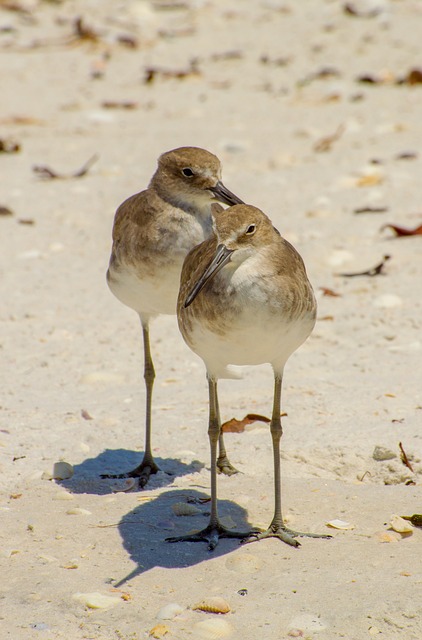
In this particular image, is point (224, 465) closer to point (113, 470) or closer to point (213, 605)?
point (113, 470)

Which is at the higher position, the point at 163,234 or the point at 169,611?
the point at 163,234

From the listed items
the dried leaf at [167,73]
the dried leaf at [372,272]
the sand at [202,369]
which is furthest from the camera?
the dried leaf at [167,73]

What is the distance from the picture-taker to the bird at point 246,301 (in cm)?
455

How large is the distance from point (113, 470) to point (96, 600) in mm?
1551

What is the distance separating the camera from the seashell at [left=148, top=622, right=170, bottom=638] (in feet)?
13.5

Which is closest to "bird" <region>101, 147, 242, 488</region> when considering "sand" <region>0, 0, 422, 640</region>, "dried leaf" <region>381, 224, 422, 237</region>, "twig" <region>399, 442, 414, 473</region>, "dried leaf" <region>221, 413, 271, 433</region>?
"dried leaf" <region>221, 413, 271, 433</region>

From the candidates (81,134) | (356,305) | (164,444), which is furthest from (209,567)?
(81,134)

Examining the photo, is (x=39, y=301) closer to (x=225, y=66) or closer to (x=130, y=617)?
(x=130, y=617)

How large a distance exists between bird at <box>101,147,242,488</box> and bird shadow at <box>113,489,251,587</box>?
12.8 inches

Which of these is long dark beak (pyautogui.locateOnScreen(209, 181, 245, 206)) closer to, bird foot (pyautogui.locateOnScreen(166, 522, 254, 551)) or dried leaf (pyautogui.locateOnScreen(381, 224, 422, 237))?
bird foot (pyautogui.locateOnScreen(166, 522, 254, 551))

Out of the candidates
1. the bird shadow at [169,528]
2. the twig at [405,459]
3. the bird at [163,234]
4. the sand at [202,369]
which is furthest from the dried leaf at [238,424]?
the twig at [405,459]

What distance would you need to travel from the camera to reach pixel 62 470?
5.63 meters

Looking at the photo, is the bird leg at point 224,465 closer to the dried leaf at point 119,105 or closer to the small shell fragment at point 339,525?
the small shell fragment at point 339,525

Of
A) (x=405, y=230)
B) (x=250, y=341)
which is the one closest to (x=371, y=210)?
(x=405, y=230)
